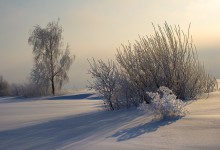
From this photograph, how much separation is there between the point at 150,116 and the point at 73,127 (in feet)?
4.66

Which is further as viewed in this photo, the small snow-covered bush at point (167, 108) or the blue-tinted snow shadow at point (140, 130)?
the small snow-covered bush at point (167, 108)

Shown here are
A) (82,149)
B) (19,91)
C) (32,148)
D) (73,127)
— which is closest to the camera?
(82,149)

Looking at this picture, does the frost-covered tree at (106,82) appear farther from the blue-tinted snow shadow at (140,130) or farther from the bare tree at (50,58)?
the bare tree at (50,58)

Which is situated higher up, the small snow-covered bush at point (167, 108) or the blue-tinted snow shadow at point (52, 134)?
the small snow-covered bush at point (167, 108)

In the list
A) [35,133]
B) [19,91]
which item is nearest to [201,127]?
[35,133]

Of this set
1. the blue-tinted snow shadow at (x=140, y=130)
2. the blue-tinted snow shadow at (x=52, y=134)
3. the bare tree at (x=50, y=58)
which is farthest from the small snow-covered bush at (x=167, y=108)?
the bare tree at (x=50, y=58)

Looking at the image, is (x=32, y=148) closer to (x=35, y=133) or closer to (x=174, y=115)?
(x=35, y=133)

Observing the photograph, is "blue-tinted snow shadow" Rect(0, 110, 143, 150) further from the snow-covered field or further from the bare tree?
the bare tree

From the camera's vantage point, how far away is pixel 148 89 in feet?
33.0

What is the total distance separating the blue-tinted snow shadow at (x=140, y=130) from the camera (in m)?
5.23

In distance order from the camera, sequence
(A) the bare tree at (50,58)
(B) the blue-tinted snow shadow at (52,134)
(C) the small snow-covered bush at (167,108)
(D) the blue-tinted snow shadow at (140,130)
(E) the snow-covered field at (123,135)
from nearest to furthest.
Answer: (E) the snow-covered field at (123,135)
(D) the blue-tinted snow shadow at (140,130)
(B) the blue-tinted snow shadow at (52,134)
(C) the small snow-covered bush at (167,108)
(A) the bare tree at (50,58)

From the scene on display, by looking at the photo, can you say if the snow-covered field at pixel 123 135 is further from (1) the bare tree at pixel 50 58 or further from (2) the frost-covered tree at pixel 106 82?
(1) the bare tree at pixel 50 58

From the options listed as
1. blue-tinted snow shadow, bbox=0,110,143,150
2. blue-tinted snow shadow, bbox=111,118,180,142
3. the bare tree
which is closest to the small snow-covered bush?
blue-tinted snow shadow, bbox=111,118,180,142

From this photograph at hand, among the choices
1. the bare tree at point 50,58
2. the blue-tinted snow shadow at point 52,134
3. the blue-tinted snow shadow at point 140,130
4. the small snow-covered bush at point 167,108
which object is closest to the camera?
the blue-tinted snow shadow at point 140,130
